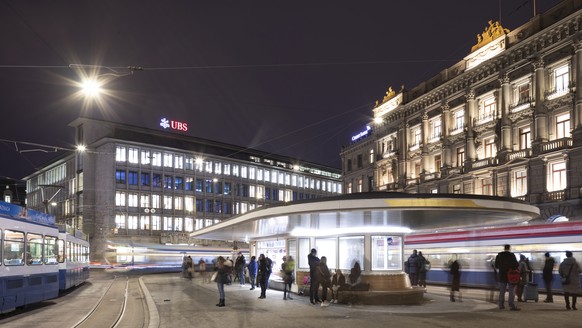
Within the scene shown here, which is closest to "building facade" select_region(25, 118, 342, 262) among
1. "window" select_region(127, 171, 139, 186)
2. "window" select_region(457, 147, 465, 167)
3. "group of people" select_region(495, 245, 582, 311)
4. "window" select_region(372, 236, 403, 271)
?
"window" select_region(127, 171, 139, 186)

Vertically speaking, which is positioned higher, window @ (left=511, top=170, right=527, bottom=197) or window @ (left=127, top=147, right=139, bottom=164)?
window @ (left=127, top=147, right=139, bottom=164)

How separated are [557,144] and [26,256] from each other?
122 feet

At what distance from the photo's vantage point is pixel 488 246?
98.3ft

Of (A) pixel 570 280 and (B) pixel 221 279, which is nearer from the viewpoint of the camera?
(A) pixel 570 280

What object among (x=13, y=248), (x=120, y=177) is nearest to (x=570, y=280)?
(x=13, y=248)

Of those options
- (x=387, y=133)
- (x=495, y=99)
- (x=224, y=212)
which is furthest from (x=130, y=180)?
(x=495, y=99)

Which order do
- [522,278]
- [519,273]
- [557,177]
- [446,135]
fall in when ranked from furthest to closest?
[446,135] < [557,177] < [522,278] < [519,273]

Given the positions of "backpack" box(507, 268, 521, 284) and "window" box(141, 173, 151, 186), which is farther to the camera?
"window" box(141, 173, 151, 186)

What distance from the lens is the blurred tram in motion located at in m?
17.4

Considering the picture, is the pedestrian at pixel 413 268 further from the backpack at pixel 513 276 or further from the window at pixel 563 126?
the window at pixel 563 126

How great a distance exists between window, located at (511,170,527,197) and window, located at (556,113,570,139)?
420 centimetres

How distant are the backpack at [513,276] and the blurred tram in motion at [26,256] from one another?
14.5 m

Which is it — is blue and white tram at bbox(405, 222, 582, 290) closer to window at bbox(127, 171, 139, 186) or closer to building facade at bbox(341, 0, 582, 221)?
building facade at bbox(341, 0, 582, 221)

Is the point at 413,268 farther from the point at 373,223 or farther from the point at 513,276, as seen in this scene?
the point at 513,276
